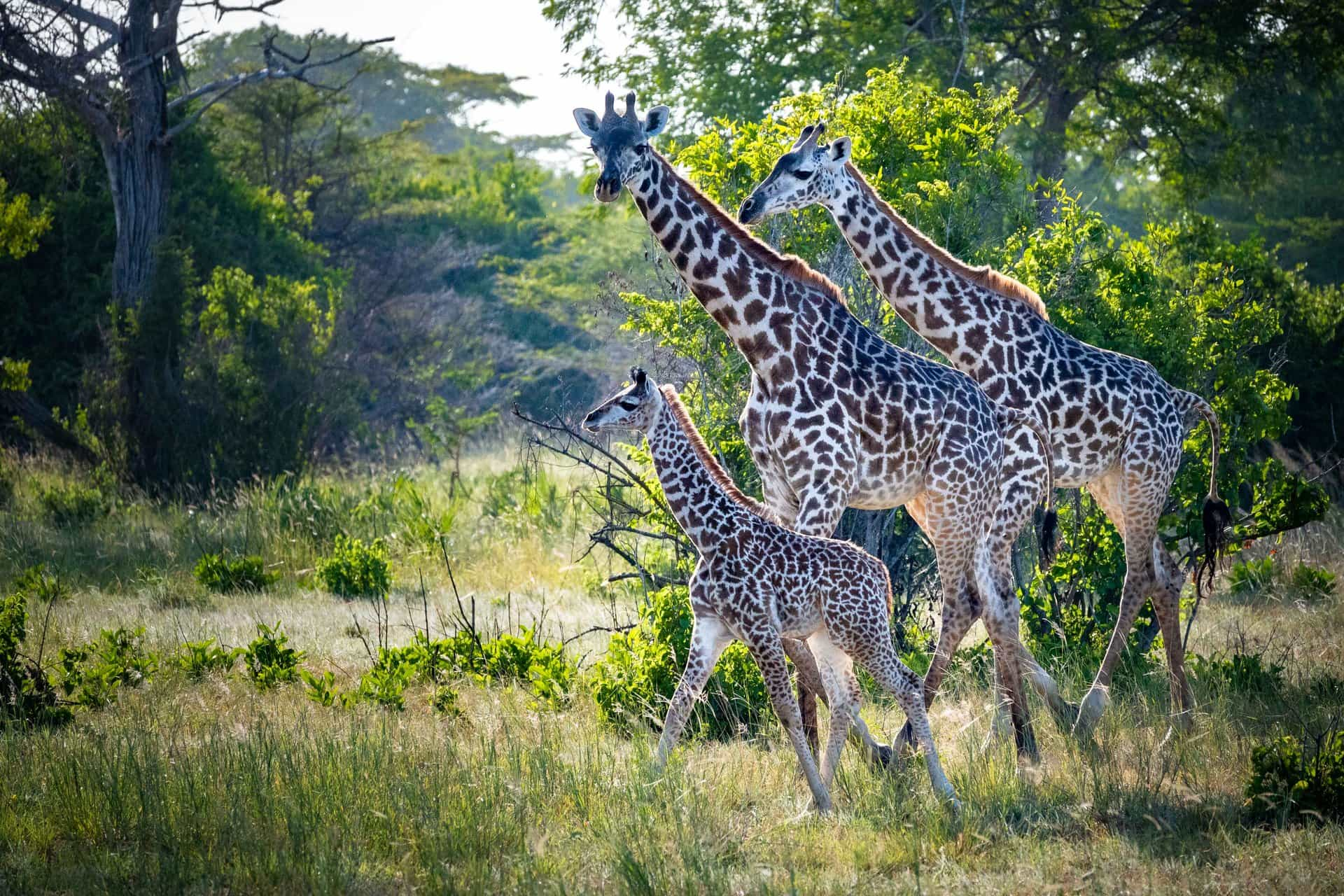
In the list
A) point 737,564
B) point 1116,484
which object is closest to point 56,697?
point 737,564

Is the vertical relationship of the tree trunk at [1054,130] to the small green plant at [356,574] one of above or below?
above

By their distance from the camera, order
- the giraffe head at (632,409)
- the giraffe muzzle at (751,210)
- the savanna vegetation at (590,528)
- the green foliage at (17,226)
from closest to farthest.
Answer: the savanna vegetation at (590,528) < the giraffe head at (632,409) < the giraffe muzzle at (751,210) < the green foliage at (17,226)

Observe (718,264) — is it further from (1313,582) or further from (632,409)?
(1313,582)

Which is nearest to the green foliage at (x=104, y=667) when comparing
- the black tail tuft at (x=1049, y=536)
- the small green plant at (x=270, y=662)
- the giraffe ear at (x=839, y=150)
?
the small green plant at (x=270, y=662)

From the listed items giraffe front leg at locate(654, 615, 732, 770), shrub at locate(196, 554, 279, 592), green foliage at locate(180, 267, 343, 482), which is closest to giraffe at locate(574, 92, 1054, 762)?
giraffe front leg at locate(654, 615, 732, 770)

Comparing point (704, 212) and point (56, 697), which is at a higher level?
point (704, 212)

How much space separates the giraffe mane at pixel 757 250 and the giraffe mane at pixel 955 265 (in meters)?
0.69

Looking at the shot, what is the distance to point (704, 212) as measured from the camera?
6.56 m

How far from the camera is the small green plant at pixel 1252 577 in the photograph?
10.6 metres

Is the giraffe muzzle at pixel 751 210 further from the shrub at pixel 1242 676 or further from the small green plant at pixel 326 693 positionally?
the shrub at pixel 1242 676

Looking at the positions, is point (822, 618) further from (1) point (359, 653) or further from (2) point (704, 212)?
(1) point (359, 653)

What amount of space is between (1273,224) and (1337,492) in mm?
12018

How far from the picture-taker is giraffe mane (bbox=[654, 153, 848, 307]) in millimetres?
6535

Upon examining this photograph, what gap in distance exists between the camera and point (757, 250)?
6.58 meters
